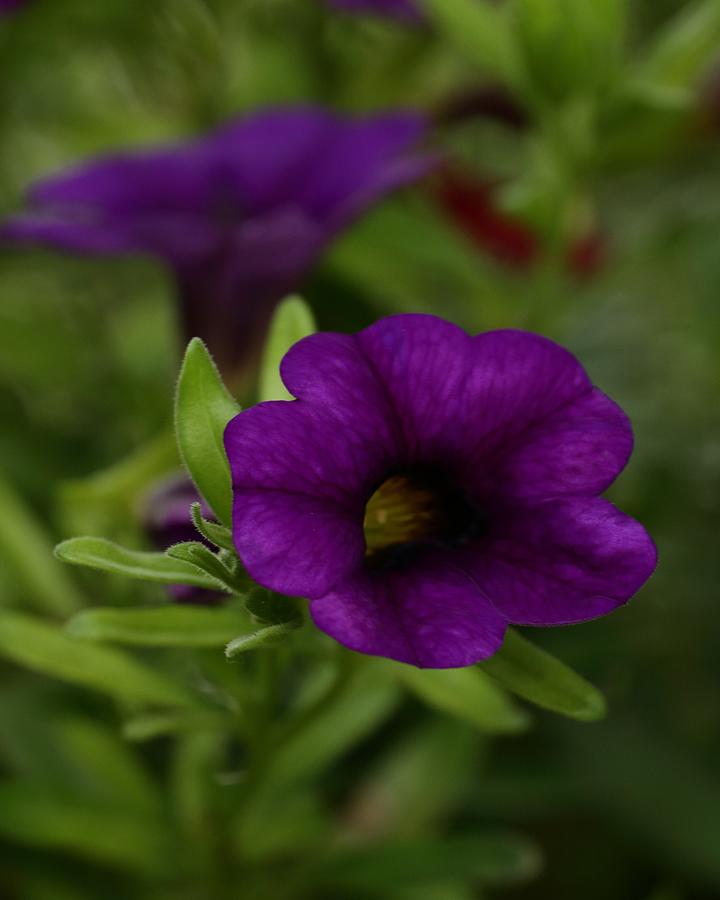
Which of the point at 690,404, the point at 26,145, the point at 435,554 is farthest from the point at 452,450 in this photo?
Answer: the point at 26,145

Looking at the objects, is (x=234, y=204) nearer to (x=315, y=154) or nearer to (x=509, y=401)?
(x=315, y=154)

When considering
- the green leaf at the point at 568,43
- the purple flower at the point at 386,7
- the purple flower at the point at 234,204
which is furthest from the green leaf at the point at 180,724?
the purple flower at the point at 386,7

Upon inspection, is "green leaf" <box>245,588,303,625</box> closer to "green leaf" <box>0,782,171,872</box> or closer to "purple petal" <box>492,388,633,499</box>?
"purple petal" <box>492,388,633,499</box>

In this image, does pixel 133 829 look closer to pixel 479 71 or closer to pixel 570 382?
pixel 570 382

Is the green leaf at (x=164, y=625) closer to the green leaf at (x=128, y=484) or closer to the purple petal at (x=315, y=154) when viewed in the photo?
the green leaf at (x=128, y=484)

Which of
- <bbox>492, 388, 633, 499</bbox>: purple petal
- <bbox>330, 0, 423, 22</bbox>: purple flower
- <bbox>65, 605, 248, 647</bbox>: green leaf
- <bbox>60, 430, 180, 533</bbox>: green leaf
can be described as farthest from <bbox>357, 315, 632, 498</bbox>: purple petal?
<bbox>330, 0, 423, 22</bbox>: purple flower

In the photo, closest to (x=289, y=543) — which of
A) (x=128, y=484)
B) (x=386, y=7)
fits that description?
(x=128, y=484)
